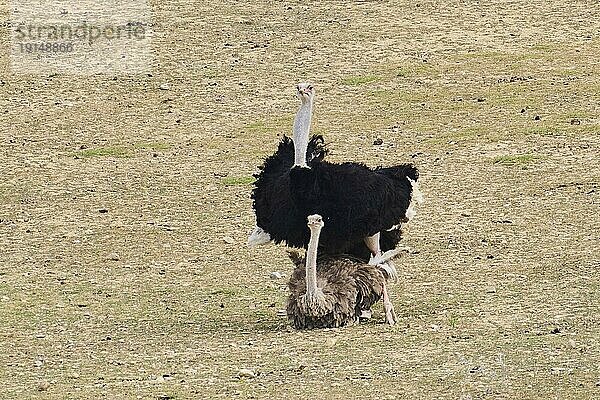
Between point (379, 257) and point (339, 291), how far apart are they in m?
0.48

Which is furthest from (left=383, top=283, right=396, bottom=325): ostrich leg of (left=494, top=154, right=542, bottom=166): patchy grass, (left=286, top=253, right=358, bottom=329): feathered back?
(left=494, top=154, right=542, bottom=166): patchy grass

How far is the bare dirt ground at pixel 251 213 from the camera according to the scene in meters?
8.00

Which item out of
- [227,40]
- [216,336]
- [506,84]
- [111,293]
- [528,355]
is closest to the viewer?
[528,355]

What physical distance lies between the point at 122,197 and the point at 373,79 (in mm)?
4418

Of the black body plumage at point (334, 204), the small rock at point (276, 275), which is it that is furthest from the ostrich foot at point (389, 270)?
the small rock at point (276, 275)

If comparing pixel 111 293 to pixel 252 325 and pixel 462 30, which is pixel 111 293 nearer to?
pixel 252 325

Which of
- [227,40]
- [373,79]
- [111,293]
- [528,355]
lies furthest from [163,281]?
[227,40]

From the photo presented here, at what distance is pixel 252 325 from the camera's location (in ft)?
29.5

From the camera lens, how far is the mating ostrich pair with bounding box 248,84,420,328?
28.8ft

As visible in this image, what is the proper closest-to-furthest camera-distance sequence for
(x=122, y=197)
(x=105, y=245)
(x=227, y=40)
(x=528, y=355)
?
1. (x=528, y=355)
2. (x=105, y=245)
3. (x=122, y=197)
4. (x=227, y=40)

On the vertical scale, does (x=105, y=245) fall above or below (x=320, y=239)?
below

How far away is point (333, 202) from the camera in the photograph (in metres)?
8.79

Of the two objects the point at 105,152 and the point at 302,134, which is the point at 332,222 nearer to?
the point at 302,134

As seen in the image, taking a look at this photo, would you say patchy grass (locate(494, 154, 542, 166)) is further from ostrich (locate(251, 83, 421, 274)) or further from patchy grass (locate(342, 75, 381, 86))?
ostrich (locate(251, 83, 421, 274))
